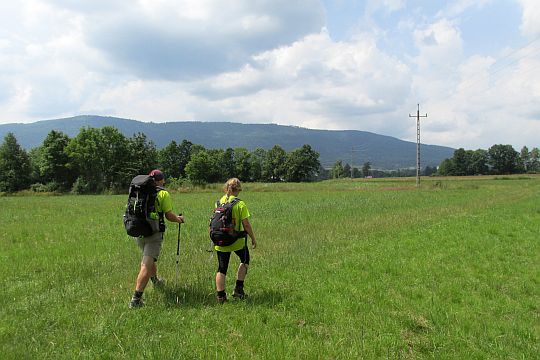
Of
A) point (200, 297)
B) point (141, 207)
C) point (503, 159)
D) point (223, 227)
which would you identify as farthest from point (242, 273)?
point (503, 159)

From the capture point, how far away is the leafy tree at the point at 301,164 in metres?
128

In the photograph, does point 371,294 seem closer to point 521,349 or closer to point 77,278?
point 521,349

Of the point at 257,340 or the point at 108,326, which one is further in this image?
the point at 108,326

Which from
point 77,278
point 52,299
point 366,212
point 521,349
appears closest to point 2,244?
point 77,278

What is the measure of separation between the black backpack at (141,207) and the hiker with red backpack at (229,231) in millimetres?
1120

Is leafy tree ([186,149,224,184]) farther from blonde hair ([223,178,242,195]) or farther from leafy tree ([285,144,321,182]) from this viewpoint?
blonde hair ([223,178,242,195])

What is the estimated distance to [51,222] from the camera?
19.7 m

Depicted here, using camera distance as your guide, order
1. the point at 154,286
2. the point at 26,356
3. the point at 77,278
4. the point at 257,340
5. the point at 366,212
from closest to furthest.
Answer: the point at 26,356 → the point at 257,340 → the point at 154,286 → the point at 77,278 → the point at 366,212

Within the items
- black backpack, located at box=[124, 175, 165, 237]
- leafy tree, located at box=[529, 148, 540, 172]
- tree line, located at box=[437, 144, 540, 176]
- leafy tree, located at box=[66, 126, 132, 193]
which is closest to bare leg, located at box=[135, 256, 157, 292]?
black backpack, located at box=[124, 175, 165, 237]

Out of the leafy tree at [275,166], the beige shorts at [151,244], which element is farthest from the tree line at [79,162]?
the beige shorts at [151,244]

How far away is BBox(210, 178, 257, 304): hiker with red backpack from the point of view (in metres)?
6.96

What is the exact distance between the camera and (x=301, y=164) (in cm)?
12781

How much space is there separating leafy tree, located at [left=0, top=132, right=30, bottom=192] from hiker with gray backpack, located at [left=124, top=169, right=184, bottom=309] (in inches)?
3192

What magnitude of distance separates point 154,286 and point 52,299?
1.84 m
